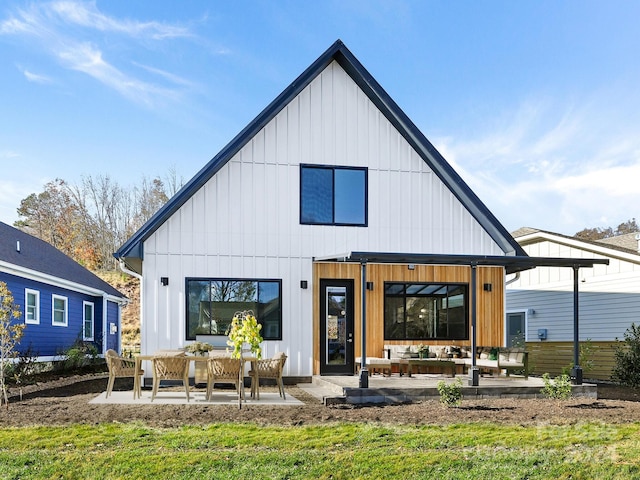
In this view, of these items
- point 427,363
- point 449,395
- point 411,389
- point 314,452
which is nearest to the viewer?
point 314,452

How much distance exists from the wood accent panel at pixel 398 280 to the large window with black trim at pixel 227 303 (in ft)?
2.93

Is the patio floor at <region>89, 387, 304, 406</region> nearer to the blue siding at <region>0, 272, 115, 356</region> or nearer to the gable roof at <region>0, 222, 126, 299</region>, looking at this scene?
the gable roof at <region>0, 222, 126, 299</region>

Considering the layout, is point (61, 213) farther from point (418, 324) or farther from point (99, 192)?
point (418, 324)

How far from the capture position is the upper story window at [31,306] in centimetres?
1617

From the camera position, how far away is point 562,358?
16391mm

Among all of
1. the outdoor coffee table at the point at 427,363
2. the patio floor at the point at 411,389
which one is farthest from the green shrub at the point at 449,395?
the outdoor coffee table at the point at 427,363

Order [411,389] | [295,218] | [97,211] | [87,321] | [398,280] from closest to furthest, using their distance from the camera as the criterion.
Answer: [411,389]
[295,218]
[398,280]
[87,321]
[97,211]

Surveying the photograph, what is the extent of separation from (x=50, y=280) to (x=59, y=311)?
1.69 metres

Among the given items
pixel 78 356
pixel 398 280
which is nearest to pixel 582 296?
pixel 398 280

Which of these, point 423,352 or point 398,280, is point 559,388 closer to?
point 423,352

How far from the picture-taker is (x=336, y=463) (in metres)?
6.52

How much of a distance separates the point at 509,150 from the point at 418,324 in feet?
37.1

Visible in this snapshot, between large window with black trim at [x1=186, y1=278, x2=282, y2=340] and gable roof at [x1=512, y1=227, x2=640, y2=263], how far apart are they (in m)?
7.92

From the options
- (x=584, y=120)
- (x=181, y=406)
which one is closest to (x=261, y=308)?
(x=181, y=406)
